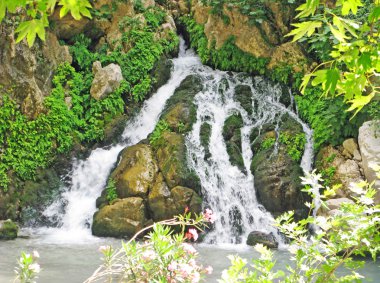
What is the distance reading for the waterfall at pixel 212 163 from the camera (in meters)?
10.0

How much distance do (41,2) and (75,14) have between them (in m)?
0.13

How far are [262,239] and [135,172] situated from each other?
339cm

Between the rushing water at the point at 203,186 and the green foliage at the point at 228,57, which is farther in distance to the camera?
the green foliage at the point at 228,57

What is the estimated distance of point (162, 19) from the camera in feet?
51.1

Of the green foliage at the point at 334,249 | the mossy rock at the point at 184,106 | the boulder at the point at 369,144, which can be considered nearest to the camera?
the green foliage at the point at 334,249

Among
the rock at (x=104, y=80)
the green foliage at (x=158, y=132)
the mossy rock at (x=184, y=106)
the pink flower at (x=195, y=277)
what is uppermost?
the rock at (x=104, y=80)

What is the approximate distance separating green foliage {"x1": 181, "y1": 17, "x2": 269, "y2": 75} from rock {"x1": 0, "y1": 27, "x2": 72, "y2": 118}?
5.27m

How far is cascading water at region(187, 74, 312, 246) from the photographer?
10.0 metres

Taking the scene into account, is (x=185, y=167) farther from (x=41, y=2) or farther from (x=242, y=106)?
(x=41, y=2)

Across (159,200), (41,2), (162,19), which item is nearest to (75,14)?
(41,2)

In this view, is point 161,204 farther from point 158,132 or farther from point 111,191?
point 158,132

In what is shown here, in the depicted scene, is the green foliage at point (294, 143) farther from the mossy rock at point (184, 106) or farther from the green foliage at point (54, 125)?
the green foliage at point (54, 125)

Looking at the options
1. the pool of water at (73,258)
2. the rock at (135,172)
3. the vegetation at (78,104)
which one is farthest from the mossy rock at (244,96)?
the pool of water at (73,258)

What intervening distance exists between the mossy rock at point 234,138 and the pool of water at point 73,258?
2.72m
